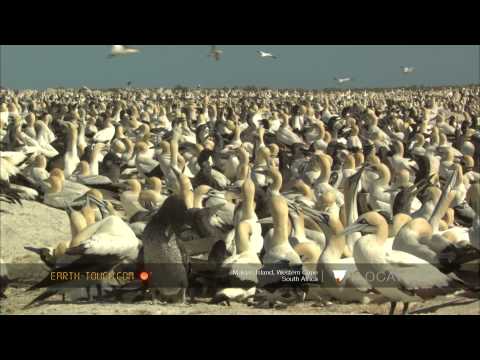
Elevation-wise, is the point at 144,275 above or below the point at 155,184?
below

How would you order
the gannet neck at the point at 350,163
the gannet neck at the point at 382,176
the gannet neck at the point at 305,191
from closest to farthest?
the gannet neck at the point at 305,191 → the gannet neck at the point at 382,176 → the gannet neck at the point at 350,163

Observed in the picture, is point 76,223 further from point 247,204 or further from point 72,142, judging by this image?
point 72,142

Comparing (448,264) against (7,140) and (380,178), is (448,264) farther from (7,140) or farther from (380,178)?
(7,140)

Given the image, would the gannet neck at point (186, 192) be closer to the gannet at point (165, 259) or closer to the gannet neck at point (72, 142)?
the gannet at point (165, 259)

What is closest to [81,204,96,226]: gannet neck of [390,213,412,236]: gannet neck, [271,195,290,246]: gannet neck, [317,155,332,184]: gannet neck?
[271,195,290,246]: gannet neck

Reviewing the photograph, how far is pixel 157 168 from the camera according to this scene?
1881 cm

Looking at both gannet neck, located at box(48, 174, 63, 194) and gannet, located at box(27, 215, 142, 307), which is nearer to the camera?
gannet, located at box(27, 215, 142, 307)

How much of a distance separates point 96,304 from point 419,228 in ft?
12.4

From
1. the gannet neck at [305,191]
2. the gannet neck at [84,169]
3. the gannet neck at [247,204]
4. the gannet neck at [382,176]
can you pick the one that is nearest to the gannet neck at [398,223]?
the gannet neck at [247,204]

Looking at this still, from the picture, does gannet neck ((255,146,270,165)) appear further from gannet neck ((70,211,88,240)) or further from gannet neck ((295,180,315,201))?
gannet neck ((70,211,88,240))

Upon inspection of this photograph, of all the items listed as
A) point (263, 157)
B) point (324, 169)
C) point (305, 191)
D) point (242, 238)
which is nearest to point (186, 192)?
point (305, 191)

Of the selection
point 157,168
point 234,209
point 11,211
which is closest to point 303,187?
point 234,209

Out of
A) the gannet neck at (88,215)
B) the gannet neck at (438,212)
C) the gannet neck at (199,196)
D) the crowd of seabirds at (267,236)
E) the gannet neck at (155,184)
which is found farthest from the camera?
the gannet neck at (155,184)

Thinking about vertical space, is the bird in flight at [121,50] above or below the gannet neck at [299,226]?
above
